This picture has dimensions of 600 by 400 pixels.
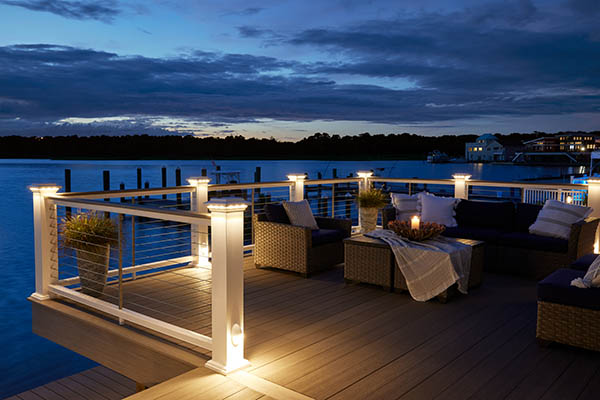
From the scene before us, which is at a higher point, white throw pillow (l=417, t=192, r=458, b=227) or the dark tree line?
the dark tree line

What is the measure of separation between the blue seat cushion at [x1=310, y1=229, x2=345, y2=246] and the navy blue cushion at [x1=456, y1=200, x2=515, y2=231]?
159 cm

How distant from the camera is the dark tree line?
2773 centimetres

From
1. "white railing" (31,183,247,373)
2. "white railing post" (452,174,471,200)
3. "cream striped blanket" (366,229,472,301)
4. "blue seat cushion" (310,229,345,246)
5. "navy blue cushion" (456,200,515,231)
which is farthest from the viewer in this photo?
"white railing post" (452,174,471,200)

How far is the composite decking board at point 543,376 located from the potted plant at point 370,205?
3.78m

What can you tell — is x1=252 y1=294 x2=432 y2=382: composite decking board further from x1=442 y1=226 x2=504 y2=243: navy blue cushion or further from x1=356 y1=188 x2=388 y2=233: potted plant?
x1=356 y1=188 x2=388 y2=233: potted plant

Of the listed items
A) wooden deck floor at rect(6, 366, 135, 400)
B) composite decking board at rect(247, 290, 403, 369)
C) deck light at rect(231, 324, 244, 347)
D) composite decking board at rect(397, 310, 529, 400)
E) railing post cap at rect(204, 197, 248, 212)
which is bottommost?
wooden deck floor at rect(6, 366, 135, 400)

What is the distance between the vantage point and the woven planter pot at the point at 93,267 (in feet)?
13.0

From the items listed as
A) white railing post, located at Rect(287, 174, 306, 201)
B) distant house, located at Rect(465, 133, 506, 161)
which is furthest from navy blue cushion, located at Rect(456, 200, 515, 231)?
distant house, located at Rect(465, 133, 506, 161)

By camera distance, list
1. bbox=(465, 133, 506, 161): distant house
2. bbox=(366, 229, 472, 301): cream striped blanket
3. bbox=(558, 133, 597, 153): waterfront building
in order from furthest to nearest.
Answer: bbox=(465, 133, 506, 161): distant house < bbox=(558, 133, 597, 153): waterfront building < bbox=(366, 229, 472, 301): cream striped blanket

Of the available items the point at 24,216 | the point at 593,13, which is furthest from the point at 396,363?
the point at 24,216

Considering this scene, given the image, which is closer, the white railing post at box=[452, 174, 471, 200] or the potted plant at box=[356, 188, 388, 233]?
the white railing post at box=[452, 174, 471, 200]

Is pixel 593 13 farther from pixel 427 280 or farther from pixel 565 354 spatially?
pixel 565 354

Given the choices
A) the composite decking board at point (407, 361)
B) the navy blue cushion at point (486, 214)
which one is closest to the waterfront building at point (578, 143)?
the navy blue cushion at point (486, 214)

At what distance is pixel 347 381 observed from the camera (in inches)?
104
